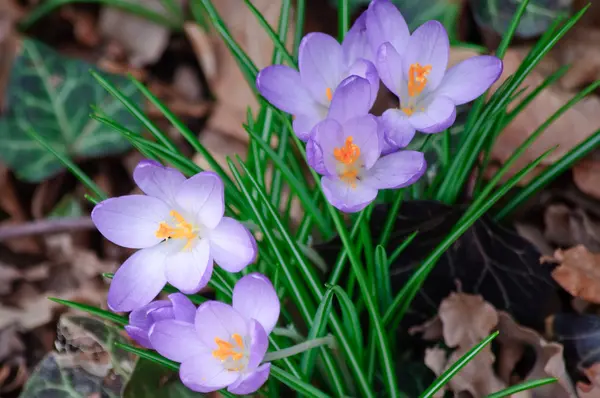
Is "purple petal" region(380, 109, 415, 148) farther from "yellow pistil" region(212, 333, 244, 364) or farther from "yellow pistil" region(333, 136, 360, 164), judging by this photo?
"yellow pistil" region(212, 333, 244, 364)

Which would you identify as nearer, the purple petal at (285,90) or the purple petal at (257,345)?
the purple petal at (257,345)

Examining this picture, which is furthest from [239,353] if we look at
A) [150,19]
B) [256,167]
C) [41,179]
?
[150,19]

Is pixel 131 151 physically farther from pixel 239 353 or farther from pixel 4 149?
pixel 239 353

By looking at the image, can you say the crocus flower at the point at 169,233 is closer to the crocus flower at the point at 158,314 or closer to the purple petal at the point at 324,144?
the crocus flower at the point at 158,314

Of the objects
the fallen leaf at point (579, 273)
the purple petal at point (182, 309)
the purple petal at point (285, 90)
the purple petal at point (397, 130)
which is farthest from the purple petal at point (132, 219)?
the fallen leaf at point (579, 273)

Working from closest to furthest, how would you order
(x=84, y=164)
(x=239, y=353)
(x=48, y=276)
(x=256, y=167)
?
(x=239, y=353), (x=256, y=167), (x=48, y=276), (x=84, y=164)
